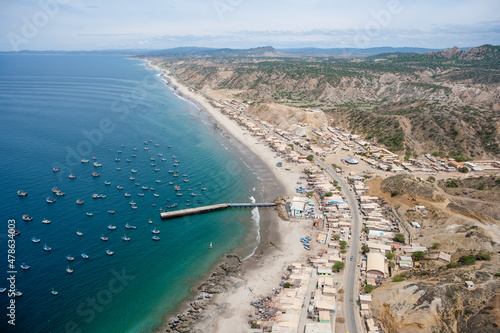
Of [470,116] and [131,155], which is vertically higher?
[470,116]

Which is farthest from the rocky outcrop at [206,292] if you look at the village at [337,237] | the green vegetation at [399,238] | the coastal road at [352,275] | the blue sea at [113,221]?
the green vegetation at [399,238]

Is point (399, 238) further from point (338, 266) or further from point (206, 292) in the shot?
point (206, 292)

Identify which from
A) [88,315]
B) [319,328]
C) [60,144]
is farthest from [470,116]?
[60,144]

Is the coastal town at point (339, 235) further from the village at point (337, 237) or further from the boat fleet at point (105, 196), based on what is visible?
the boat fleet at point (105, 196)

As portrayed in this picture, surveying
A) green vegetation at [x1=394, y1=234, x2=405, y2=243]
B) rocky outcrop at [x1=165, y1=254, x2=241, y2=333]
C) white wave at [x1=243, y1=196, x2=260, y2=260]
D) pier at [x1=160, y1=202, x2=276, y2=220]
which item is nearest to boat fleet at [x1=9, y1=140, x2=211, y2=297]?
pier at [x1=160, y1=202, x2=276, y2=220]

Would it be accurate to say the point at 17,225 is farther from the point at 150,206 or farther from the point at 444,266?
the point at 444,266
